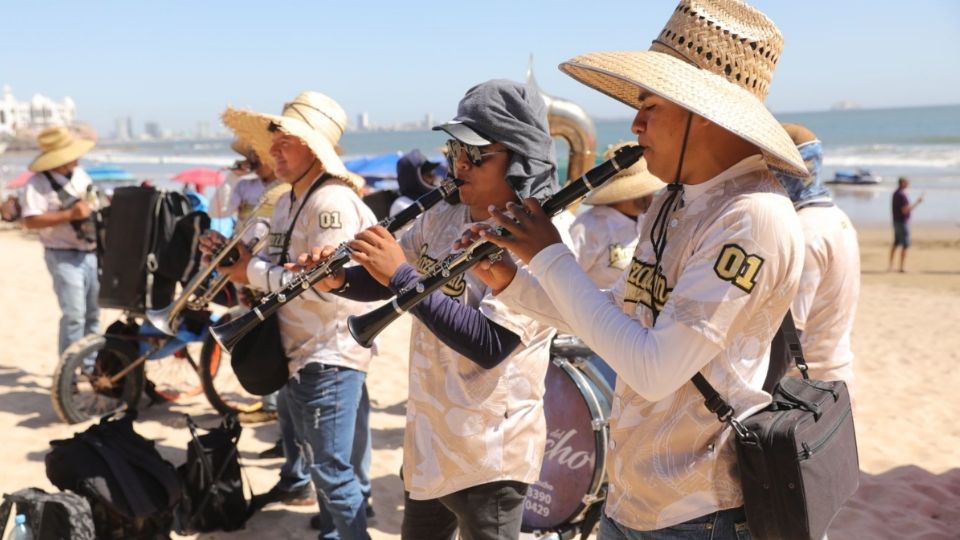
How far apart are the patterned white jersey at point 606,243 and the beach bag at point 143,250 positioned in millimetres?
2545

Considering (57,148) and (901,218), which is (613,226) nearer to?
(57,148)

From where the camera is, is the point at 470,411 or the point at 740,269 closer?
the point at 740,269

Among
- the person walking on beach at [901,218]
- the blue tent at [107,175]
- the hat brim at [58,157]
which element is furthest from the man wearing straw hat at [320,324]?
the blue tent at [107,175]

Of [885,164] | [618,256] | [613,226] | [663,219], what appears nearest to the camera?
[663,219]

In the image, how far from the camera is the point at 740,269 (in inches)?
59.7

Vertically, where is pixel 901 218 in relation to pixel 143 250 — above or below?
below

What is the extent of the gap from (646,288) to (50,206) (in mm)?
5750

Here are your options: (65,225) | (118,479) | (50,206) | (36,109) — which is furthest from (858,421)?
(36,109)

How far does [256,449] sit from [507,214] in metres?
4.00

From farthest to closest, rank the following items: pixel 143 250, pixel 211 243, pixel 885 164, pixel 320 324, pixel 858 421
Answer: pixel 885 164
pixel 858 421
pixel 143 250
pixel 211 243
pixel 320 324

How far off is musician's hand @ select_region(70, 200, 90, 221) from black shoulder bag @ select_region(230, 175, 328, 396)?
3562mm

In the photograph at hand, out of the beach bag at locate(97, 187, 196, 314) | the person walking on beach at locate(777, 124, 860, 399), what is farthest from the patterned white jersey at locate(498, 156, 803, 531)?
the beach bag at locate(97, 187, 196, 314)

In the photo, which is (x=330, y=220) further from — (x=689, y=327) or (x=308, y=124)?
(x=689, y=327)

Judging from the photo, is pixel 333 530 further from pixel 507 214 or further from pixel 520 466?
pixel 507 214
